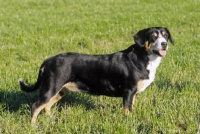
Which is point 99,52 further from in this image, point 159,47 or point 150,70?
point 159,47

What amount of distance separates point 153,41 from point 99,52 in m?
3.77

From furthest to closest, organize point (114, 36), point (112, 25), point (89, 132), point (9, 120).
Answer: point (112, 25) → point (114, 36) → point (9, 120) → point (89, 132)

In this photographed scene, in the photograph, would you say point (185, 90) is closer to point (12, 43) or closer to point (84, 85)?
point (84, 85)

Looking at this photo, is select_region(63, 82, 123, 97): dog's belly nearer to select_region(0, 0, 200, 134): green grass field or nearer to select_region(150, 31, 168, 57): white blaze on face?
select_region(0, 0, 200, 134): green grass field

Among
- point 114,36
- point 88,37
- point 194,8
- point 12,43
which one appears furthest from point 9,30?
point 194,8

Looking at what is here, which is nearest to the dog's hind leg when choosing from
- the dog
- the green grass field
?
the dog

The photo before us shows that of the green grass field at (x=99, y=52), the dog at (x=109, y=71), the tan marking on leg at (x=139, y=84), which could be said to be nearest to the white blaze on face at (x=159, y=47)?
the dog at (x=109, y=71)

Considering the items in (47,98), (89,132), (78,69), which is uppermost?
(78,69)

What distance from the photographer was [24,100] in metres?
5.55

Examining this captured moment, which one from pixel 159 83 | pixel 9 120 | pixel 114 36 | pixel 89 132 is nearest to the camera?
pixel 89 132

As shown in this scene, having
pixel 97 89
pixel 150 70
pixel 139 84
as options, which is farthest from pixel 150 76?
pixel 97 89

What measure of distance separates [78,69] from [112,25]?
6849 millimetres

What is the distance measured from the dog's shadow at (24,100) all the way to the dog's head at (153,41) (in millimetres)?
1377

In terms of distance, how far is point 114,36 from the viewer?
33.6 feet
